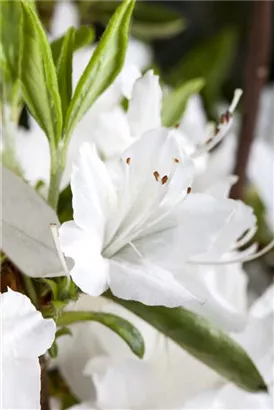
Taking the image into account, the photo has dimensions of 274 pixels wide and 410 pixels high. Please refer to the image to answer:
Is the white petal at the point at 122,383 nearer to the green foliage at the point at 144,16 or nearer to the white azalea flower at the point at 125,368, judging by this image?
the white azalea flower at the point at 125,368

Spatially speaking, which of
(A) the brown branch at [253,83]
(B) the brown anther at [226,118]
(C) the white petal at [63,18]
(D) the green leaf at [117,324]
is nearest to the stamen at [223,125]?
(B) the brown anther at [226,118]

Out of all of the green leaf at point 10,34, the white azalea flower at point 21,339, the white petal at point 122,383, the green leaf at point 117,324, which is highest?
the green leaf at point 10,34

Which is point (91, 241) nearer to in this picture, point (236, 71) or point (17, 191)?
point (17, 191)

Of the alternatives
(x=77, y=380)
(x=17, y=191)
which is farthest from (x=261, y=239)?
(x=17, y=191)

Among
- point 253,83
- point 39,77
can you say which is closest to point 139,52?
point 253,83

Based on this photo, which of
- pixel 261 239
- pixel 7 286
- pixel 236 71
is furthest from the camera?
pixel 236 71

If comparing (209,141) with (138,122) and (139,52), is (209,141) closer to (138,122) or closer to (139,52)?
(138,122)

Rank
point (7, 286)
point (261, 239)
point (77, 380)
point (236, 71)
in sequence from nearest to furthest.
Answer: point (7, 286) < point (77, 380) < point (261, 239) < point (236, 71)
